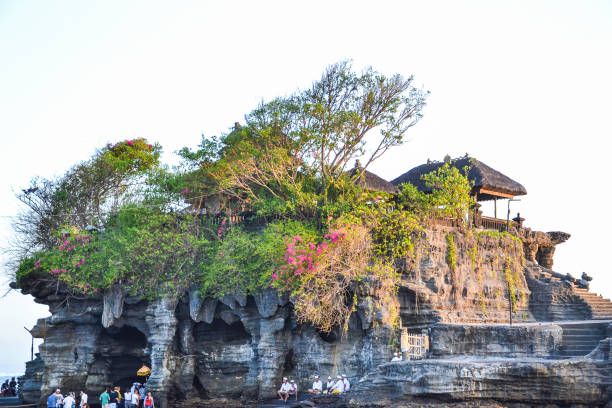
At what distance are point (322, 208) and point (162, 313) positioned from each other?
7.47m

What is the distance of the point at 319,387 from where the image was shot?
21328 millimetres

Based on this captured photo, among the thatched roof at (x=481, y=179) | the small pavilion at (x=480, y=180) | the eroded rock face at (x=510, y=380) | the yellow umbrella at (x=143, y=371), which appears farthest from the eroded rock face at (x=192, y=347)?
the thatched roof at (x=481, y=179)

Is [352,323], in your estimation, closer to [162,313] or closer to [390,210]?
[390,210]

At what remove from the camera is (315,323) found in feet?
69.1

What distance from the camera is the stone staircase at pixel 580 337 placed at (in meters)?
17.7

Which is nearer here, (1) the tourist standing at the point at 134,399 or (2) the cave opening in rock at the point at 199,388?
(1) the tourist standing at the point at 134,399

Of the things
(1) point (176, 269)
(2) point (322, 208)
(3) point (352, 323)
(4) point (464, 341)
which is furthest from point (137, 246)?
(4) point (464, 341)

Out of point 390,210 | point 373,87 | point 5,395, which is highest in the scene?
Answer: point 373,87

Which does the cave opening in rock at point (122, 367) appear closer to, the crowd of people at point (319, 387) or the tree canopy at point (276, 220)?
the tree canopy at point (276, 220)

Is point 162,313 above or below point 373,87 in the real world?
below

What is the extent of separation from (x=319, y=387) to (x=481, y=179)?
433 inches

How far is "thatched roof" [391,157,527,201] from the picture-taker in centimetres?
2647

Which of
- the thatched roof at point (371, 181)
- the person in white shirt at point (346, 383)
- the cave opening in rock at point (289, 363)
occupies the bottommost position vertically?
the person in white shirt at point (346, 383)

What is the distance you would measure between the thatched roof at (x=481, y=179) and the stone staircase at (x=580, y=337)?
834 centimetres
